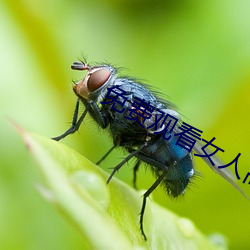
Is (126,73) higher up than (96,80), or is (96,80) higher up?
(96,80)

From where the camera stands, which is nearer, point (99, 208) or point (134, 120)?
point (99, 208)

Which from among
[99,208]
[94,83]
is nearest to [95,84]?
[94,83]

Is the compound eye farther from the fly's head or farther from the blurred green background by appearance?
the blurred green background

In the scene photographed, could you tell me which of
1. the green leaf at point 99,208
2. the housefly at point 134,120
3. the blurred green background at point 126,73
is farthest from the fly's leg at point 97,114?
the blurred green background at point 126,73

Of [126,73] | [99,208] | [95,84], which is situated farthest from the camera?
[126,73]

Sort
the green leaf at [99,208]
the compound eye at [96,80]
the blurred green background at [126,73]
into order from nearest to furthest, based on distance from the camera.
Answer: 1. the green leaf at [99,208]
2. the compound eye at [96,80]
3. the blurred green background at [126,73]

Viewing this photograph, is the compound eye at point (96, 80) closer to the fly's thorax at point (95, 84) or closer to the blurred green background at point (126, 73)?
the fly's thorax at point (95, 84)

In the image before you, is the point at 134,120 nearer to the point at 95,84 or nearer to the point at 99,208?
the point at 95,84

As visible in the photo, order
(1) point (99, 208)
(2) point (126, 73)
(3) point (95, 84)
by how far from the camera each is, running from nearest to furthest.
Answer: (1) point (99, 208) < (3) point (95, 84) < (2) point (126, 73)

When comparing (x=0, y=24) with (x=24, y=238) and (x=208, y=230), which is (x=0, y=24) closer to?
(x=24, y=238)
